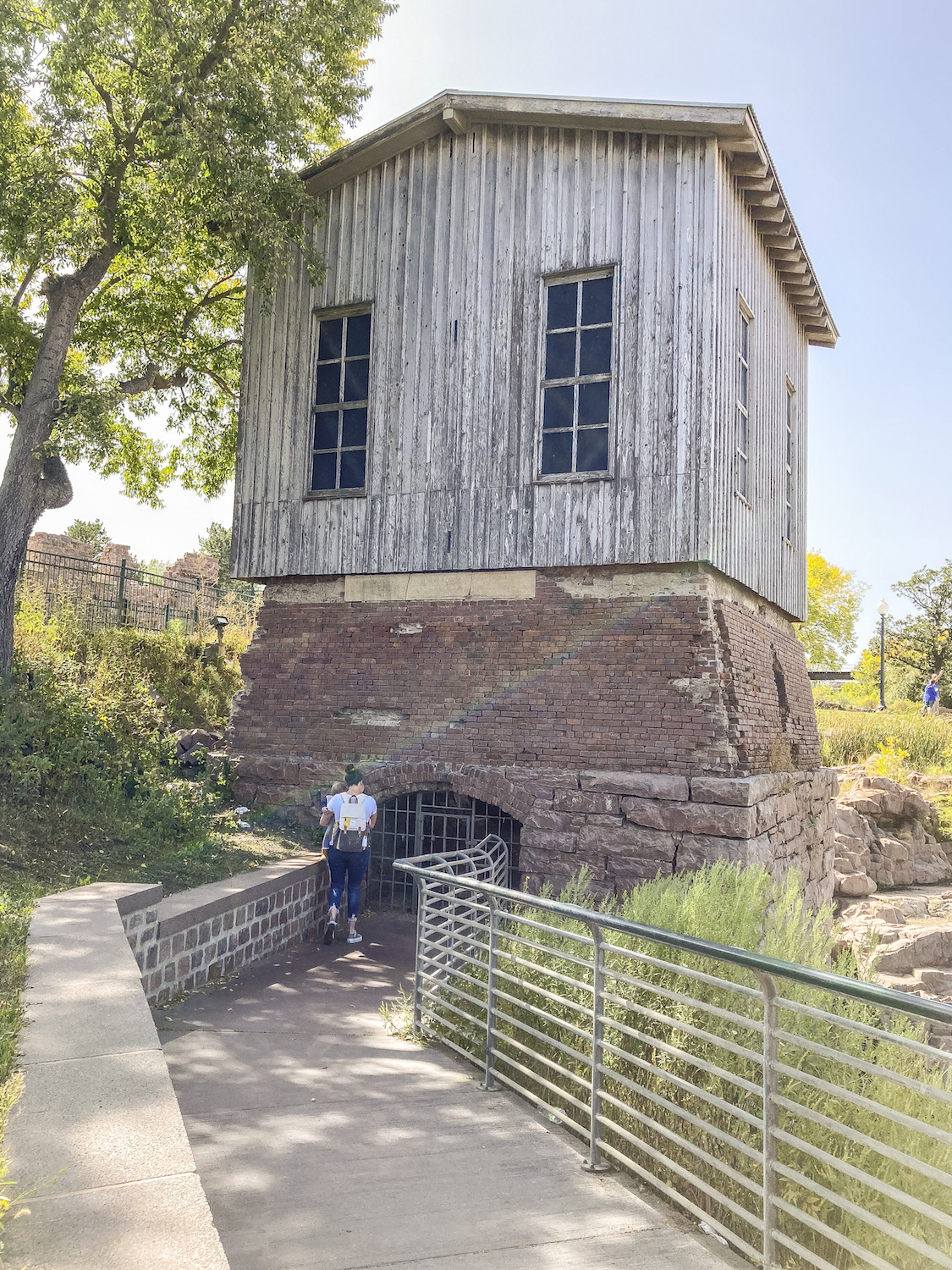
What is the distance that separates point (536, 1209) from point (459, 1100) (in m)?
1.36

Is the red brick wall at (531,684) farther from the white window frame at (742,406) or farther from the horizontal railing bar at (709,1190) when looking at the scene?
the horizontal railing bar at (709,1190)

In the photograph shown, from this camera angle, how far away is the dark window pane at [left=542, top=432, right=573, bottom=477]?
34.7ft

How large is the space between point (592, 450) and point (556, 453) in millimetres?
424

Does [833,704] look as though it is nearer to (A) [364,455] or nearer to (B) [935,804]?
(B) [935,804]

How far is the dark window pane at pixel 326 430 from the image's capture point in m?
12.1

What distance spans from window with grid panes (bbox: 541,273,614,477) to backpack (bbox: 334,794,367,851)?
429 cm

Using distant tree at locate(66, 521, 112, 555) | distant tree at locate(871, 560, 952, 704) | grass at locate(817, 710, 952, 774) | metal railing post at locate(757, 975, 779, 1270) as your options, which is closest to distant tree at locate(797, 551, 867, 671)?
distant tree at locate(871, 560, 952, 704)

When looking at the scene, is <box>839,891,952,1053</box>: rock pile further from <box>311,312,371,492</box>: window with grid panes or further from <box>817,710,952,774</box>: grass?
<box>817,710,952,774</box>: grass

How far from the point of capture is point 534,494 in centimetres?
1058

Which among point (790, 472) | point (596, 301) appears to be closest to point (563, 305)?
point (596, 301)

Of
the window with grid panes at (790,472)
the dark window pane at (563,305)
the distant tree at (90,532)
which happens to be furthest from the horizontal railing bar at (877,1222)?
the distant tree at (90,532)

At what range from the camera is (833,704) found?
3472 cm

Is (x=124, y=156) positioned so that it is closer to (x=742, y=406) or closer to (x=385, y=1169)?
(x=742, y=406)

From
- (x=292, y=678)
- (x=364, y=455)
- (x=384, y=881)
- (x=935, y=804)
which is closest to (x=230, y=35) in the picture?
(x=364, y=455)
